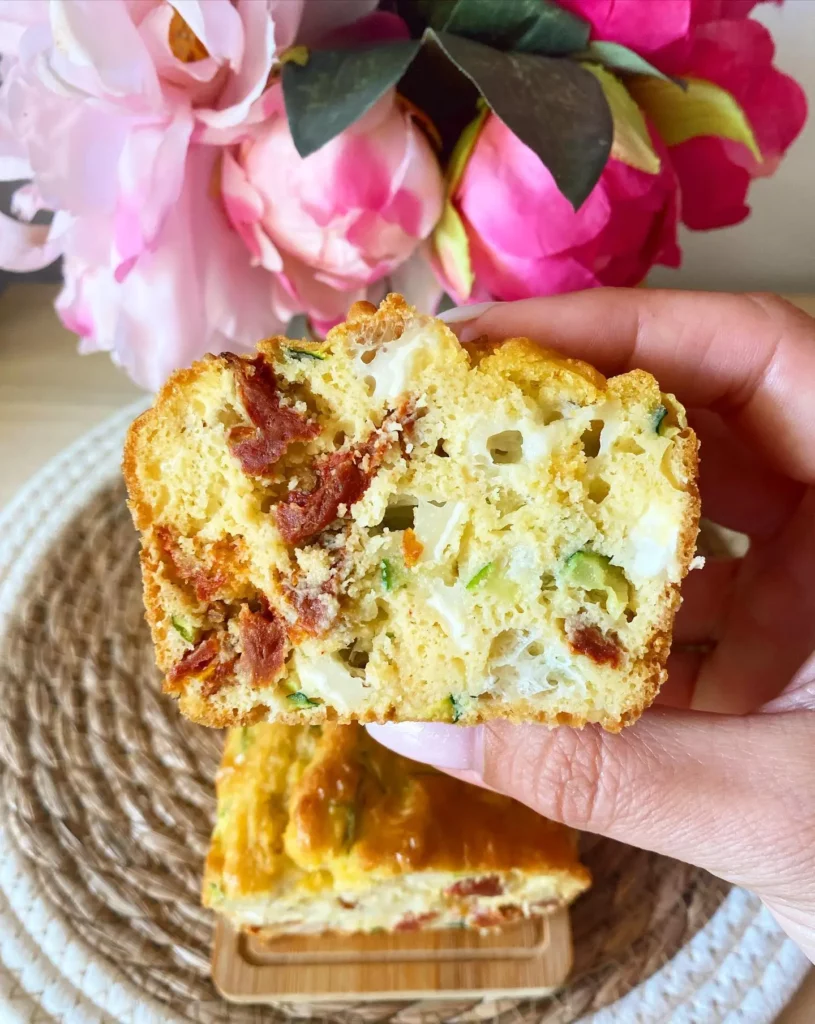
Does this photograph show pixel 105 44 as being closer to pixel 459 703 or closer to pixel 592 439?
pixel 592 439

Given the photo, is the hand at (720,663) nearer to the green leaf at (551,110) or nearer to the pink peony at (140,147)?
the green leaf at (551,110)

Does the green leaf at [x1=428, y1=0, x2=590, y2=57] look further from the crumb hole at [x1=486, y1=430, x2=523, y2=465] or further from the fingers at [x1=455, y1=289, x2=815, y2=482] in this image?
the crumb hole at [x1=486, y1=430, x2=523, y2=465]

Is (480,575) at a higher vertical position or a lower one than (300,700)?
higher

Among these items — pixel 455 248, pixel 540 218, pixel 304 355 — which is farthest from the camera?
pixel 455 248

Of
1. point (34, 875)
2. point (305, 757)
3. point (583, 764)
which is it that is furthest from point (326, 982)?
point (583, 764)

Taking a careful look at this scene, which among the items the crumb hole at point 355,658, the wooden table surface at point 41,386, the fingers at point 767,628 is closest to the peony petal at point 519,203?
the crumb hole at point 355,658

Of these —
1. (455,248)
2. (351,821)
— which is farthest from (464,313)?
(351,821)
